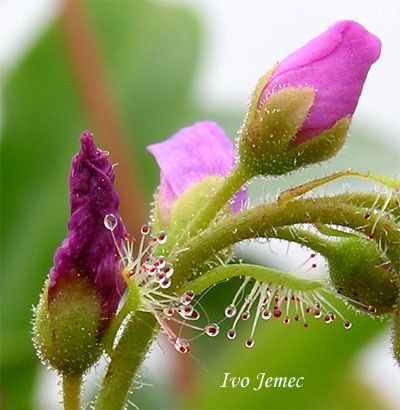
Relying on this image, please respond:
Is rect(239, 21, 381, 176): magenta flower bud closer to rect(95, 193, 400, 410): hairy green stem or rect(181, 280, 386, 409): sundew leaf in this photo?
rect(95, 193, 400, 410): hairy green stem

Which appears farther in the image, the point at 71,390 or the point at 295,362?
the point at 295,362

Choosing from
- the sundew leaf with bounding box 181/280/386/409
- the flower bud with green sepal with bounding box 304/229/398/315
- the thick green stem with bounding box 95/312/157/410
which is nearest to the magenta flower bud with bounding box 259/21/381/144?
the flower bud with green sepal with bounding box 304/229/398/315

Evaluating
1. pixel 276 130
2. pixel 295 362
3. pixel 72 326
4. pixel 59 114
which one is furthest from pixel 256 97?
pixel 59 114

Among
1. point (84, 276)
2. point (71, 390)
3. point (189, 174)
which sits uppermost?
point (189, 174)

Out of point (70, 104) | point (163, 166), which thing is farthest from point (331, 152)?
point (70, 104)

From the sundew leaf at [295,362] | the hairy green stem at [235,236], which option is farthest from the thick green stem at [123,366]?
the sundew leaf at [295,362]

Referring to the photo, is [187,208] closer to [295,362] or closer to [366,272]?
[366,272]

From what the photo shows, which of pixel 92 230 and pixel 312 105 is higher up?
pixel 312 105

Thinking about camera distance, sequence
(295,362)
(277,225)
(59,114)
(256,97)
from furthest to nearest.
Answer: (59,114), (295,362), (256,97), (277,225)
